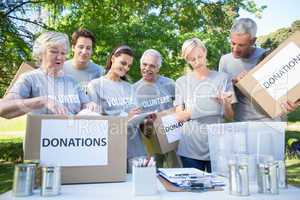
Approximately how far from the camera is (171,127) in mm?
1855

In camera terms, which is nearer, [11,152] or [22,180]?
[22,180]

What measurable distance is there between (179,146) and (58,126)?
99 cm

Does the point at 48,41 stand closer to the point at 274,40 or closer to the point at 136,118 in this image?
the point at 136,118

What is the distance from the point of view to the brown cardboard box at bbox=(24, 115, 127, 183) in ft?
3.62

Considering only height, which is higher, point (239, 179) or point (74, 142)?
point (74, 142)

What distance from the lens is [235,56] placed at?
1992 millimetres

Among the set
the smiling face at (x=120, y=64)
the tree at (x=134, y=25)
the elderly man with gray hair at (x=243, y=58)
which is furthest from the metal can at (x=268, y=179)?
the tree at (x=134, y=25)

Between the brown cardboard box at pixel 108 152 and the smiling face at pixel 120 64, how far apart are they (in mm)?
799

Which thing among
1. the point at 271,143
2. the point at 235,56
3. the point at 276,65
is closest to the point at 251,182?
the point at 271,143

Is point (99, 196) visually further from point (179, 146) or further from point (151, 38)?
point (151, 38)

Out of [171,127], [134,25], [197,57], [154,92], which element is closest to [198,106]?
[171,127]

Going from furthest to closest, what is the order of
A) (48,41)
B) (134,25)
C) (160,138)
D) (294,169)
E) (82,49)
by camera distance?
1. (294,169)
2. (134,25)
3. (82,49)
4. (160,138)
5. (48,41)

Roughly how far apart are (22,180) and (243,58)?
1.55 meters

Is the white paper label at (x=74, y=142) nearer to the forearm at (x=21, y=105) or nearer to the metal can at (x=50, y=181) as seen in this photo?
the metal can at (x=50, y=181)
